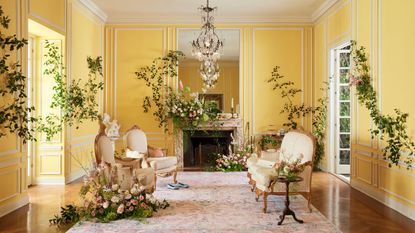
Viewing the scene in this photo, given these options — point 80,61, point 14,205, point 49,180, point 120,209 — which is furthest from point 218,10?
point 14,205

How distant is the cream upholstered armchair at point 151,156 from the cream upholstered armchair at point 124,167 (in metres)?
0.55

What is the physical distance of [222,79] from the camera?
9312 millimetres

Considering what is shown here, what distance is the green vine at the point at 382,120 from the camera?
4.98 meters

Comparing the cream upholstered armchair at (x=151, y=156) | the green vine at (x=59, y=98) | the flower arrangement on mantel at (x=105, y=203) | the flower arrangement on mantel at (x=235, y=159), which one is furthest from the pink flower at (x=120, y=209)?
the flower arrangement on mantel at (x=235, y=159)

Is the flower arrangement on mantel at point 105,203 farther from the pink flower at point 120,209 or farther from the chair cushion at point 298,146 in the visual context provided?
the chair cushion at point 298,146

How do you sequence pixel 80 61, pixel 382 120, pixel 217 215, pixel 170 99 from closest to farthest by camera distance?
pixel 217 215
pixel 382 120
pixel 80 61
pixel 170 99

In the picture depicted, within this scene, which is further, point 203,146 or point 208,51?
point 203,146

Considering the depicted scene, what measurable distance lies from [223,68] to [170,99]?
1467 millimetres

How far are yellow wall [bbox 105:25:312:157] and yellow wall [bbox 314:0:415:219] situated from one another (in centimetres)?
Result: 196

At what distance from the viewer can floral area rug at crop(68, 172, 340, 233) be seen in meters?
4.40

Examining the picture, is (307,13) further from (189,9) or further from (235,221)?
(235,221)

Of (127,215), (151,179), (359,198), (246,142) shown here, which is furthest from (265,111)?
(127,215)

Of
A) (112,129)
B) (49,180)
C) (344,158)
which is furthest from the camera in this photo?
(112,129)

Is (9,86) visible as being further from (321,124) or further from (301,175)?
(321,124)
